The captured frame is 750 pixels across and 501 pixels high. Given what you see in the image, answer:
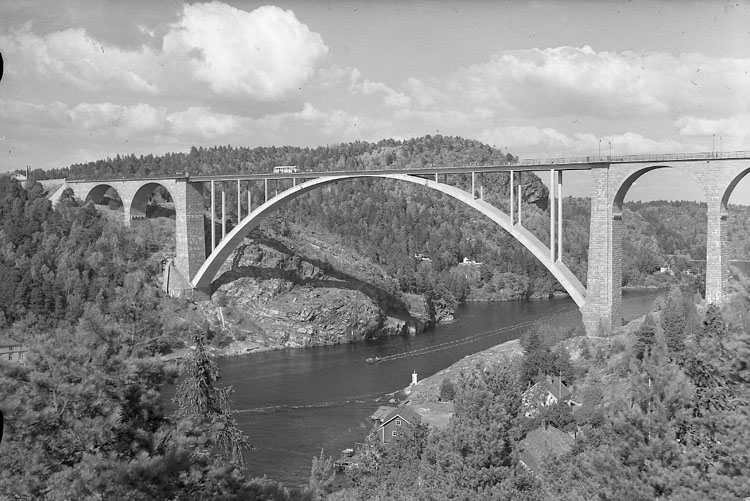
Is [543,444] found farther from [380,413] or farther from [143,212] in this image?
[143,212]

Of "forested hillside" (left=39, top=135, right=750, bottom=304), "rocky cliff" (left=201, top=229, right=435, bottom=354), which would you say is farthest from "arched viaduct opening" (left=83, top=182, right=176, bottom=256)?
"forested hillside" (left=39, top=135, right=750, bottom=304)

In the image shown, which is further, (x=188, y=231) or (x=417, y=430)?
(x=188, y=231)

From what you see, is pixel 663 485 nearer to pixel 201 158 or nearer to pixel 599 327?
pixel 599 327

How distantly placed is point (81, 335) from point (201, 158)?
70.6 meters

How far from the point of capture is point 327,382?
2439 centimetres

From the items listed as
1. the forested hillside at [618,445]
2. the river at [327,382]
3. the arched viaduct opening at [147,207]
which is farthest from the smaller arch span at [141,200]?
the forested hillside at [618,445]

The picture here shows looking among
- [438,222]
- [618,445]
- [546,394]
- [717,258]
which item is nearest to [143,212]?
[546,394]

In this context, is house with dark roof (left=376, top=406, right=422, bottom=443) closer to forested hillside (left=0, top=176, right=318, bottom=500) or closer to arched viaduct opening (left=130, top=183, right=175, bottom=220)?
forested hillside (left=0, top=176, right=318, bottom=500)

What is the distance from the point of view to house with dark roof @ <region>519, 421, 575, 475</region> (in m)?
13.5

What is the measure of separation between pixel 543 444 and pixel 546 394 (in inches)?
154

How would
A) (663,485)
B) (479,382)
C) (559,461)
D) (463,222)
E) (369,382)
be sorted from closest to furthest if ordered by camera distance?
(663,485), (479,382), (559,461), (369,382), (463,222)

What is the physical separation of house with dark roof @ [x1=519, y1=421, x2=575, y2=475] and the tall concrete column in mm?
21444

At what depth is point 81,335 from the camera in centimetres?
532

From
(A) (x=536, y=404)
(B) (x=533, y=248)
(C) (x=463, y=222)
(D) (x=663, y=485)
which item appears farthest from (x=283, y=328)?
(C) (x=463, y=222)
